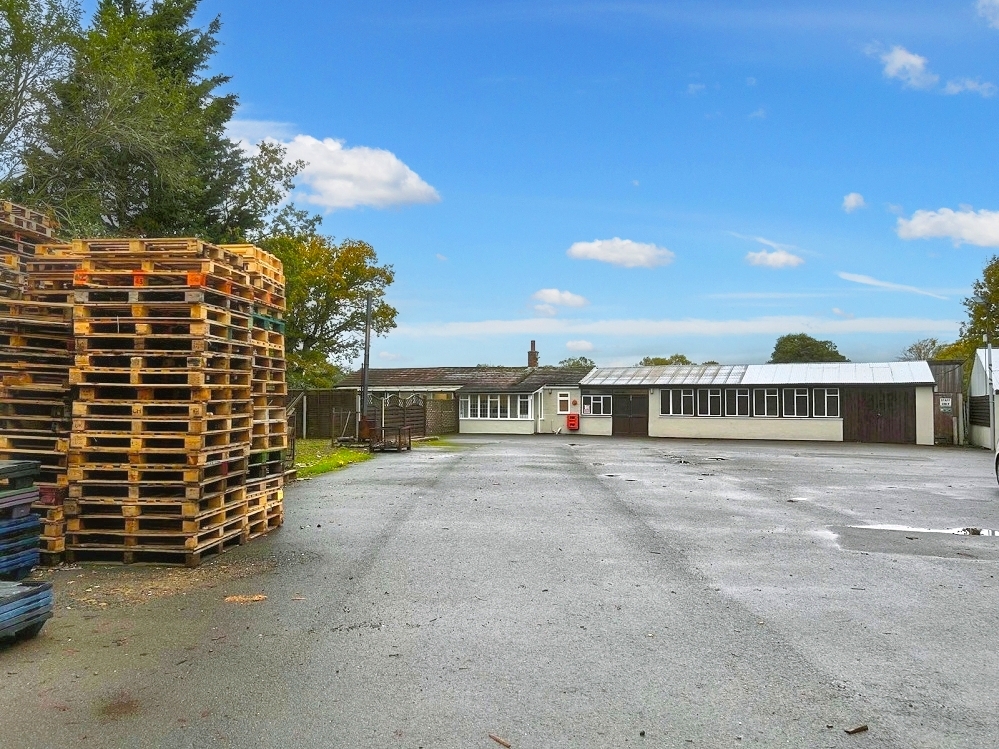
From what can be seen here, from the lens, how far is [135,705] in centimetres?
428

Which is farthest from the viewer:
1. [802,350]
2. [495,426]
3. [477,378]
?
[802,350]

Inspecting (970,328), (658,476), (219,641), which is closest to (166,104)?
(658,476)

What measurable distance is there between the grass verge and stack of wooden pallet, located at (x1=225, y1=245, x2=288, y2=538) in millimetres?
7050

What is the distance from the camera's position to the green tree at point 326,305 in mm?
42312

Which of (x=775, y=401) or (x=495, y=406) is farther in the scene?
(x=495, y=406)

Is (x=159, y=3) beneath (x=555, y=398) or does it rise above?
above

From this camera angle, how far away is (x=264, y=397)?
31.6 ft

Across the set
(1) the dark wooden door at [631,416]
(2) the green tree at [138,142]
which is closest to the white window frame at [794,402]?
Answer: (1) the dark wooden door at [631,416]

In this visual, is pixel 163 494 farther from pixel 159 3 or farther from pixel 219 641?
pixel 159 3

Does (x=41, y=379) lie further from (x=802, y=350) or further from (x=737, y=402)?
(x=802, y=350)

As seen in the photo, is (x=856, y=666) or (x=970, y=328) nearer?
(x=856, y=666)

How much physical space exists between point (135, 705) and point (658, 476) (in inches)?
574

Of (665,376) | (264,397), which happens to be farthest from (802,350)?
(264,397)

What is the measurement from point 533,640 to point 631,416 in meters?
36.9
